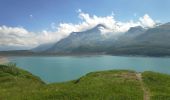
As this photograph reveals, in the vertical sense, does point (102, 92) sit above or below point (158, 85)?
below

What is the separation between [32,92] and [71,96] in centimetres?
667

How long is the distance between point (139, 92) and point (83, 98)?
9155mm

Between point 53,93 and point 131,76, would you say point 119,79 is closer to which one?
point 131,76

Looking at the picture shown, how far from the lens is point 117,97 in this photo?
140 ft

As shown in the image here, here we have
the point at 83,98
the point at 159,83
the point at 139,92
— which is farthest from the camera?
the point at 159,83

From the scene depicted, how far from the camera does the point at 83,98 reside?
139ft

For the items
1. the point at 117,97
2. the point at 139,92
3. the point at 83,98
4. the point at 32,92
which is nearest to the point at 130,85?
the point at 139,92

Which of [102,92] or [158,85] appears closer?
[102,92]

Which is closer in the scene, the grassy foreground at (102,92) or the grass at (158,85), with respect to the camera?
the grassy foreground at (102,92)

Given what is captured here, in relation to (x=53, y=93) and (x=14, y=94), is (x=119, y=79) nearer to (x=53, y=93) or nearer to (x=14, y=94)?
(x=53, y=93)

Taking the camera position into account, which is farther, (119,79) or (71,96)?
(119,79)

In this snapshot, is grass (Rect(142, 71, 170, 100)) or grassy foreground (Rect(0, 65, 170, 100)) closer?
grassy foreground (Rect(0, 65, 170, 100))

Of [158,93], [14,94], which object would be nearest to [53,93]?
[14,94]

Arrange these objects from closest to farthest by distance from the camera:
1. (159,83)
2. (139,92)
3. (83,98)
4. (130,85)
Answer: (83,98)
(139,92)
(130,85)
(159,83)
